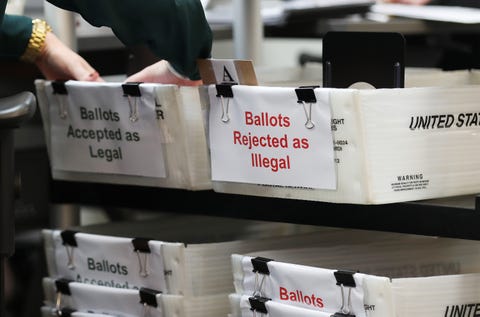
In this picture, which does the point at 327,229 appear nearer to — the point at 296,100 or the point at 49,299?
the point at 296,100

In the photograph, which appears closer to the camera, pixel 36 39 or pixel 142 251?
pixel 142 251

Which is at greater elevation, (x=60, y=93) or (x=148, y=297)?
(x=60, y=93)

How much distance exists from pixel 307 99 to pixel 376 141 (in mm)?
121

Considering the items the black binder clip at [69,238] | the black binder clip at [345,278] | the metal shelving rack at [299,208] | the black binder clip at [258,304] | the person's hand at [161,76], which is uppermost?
the person's hand at [161,76]

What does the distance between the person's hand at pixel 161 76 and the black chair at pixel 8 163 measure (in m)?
0.36

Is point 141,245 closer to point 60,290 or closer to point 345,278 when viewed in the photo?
point 60,290

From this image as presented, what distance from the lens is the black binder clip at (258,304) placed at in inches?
63.2

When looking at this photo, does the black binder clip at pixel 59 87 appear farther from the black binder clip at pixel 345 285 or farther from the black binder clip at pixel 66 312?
the black binder clip at pixel 345 285

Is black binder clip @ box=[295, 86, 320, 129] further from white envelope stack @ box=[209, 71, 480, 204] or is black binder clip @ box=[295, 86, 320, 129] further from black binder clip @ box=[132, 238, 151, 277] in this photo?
black binder clip @ box=[132, 238, 151, 277]

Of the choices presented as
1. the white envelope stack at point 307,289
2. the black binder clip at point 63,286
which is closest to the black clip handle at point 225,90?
the white envelope stack at point 307,289

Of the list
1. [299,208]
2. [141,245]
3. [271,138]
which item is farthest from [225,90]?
[141,245]

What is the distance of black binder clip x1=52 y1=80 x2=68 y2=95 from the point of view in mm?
1854

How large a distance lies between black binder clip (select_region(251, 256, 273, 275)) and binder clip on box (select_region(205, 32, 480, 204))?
99 mm

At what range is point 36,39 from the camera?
1908 millimetres
